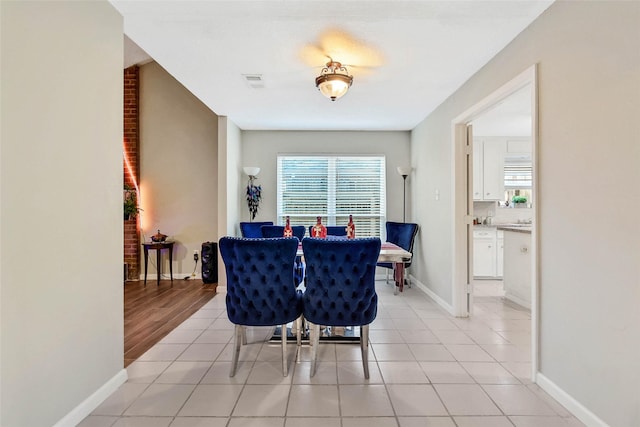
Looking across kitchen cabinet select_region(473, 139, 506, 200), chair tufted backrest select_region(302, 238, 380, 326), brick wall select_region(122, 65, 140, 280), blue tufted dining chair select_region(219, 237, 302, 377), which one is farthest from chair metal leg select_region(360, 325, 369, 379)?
brick wall select_region(122, 65, 140, 280)

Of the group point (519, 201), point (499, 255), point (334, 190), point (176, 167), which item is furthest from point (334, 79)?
point (519, 201)

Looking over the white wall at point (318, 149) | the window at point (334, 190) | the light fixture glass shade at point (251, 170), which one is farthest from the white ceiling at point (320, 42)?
the window at point (334, 190)

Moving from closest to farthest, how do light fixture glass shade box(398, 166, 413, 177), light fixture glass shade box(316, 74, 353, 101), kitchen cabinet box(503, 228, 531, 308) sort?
light fixture glass shade box(316, 74, 353, 101), kitchen cabinet box(503, 228, 531, 308), light fixture glass shade box(398, 166, 413, 177)

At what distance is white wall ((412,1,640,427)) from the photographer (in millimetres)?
1490

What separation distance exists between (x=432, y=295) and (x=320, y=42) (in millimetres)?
3350

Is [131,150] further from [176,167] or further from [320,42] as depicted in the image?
[320,42]

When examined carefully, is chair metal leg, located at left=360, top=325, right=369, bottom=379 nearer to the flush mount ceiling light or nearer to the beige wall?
the flush mount ceiling light
